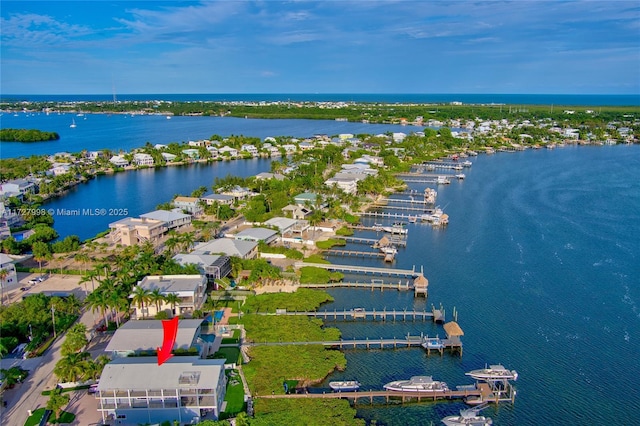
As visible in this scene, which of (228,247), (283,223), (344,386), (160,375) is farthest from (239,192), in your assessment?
(160,375)

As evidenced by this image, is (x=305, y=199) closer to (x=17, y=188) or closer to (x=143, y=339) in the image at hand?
(x=143, y=339)

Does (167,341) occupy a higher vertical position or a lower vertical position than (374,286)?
higher

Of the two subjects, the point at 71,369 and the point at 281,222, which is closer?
the point at 71,369

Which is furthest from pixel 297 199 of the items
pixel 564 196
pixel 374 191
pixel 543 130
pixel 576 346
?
pixel 543 130

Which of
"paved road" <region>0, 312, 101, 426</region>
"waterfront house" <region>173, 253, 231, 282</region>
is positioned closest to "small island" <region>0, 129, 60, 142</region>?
"waterfront house" <region>173, 253, 231, 282</region>

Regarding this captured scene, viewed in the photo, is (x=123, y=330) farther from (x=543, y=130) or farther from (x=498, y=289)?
(x=543, y=130)
